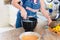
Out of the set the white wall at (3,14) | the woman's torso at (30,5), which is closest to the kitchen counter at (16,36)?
the woman's torso at (30,5)

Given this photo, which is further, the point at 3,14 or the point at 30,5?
the point at 3,14

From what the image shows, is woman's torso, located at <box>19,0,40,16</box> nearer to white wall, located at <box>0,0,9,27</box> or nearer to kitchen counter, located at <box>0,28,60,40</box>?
kitchen counter, located at <box>0,28,60,40</box>

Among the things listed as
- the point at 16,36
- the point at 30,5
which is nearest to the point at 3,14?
the point at 30,5

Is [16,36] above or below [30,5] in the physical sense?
below

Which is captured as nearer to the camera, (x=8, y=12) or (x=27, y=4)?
(x=27, y=4)

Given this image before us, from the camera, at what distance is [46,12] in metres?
1.36

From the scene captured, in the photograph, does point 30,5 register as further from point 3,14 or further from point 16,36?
point 3,14

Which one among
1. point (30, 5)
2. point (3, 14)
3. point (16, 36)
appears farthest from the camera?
point (3, 14)

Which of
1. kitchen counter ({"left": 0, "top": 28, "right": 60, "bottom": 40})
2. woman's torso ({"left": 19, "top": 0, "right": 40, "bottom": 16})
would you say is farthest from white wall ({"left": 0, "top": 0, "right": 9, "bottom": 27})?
kitchen counter ({"left": 0, "top": 28, "right": 60, "bottom": 40})

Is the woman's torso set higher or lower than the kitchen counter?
higher

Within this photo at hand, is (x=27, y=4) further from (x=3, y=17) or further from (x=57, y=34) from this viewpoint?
(x=3, y=17)

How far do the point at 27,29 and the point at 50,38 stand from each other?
20 centimetres

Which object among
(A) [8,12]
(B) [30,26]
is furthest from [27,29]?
(A) [8,12]

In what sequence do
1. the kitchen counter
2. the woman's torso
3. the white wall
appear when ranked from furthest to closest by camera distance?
the white wall < the woman's torso < the kitchen counter
